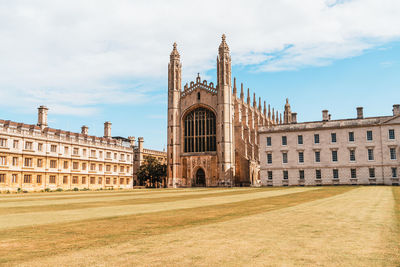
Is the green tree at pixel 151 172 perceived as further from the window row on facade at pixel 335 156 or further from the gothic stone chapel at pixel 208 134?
the window row on facade at pixel 335 156

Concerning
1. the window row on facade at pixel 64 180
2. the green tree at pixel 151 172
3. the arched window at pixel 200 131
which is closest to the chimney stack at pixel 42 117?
the window row on facade at pixel 64 180

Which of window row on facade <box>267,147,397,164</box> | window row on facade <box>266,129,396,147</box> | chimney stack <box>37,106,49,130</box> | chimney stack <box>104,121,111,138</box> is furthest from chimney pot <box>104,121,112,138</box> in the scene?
window row on facade <box>267,147,397,164</box>

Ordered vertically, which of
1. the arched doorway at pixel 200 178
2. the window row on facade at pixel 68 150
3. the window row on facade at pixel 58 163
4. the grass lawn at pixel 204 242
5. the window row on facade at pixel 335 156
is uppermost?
the window row on facade at pixel 68 150

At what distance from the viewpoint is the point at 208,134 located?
223 feet

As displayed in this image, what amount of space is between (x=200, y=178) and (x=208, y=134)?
8378 mm

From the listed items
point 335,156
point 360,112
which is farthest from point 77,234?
point 360,112

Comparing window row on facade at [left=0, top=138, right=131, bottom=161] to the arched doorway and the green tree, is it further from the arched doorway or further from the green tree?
the arched doorway

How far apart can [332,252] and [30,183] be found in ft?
164

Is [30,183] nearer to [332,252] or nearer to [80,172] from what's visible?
[80,172]

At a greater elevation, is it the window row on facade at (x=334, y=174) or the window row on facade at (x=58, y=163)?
the window row on facade at (x=58, y=163)

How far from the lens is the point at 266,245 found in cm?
721

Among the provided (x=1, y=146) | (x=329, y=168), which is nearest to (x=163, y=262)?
(x=1, y=146)

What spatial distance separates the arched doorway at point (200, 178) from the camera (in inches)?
2650

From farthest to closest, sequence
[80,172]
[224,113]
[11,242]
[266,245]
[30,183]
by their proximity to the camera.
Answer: [224,113], [80,172], [30,183], [11,242], [266,245]
